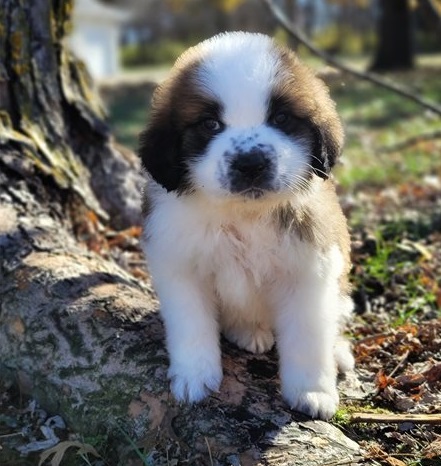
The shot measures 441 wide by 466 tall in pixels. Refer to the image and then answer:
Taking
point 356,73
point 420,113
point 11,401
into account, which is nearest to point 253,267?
point 11,401

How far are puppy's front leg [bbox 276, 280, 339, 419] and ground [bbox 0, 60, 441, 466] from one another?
0.14 m

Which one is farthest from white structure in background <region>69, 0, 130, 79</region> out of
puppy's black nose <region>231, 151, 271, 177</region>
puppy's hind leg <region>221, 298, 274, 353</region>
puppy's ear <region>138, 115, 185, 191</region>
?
puppy's black nose <region>231, 151, 271, 177</region>

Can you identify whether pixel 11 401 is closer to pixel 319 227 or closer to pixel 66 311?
pixel 66 311

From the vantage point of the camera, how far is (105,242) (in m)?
4.84

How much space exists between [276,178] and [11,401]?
152 centimetres

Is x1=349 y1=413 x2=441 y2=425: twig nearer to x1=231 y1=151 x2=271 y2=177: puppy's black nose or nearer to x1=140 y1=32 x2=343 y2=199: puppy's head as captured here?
x1=140 y1=32 x2=343 y2=199: puppy's head

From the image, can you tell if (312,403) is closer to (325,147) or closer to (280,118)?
(325,147)

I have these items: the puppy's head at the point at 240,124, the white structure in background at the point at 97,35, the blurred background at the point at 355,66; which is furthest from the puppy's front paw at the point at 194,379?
the white structure in background at the point at 97,35

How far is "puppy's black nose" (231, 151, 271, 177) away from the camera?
2.73 metres

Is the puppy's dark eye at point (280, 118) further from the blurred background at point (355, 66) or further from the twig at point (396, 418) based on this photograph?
the twig at point (396, 418)

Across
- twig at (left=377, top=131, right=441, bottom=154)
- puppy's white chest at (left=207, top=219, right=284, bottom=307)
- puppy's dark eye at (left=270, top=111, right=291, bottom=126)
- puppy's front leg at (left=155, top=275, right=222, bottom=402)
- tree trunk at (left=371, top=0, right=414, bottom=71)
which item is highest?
puppy's dark eye at (left=270, top=111, right=291, bottom=126)

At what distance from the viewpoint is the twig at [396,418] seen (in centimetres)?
307

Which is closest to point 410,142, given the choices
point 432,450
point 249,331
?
point 249,331

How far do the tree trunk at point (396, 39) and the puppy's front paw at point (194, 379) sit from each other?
18925 millimetres
